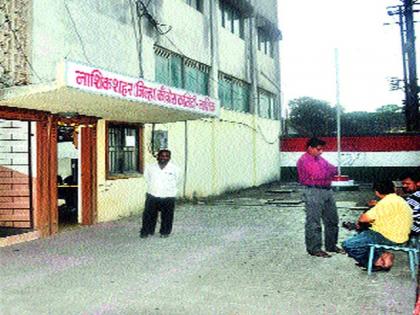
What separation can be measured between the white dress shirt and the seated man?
398cm

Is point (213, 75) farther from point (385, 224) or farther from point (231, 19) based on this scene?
point (385, 224)

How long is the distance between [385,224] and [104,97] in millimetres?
4831

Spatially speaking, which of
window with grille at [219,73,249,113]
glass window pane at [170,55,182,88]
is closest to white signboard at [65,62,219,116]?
glass window pane at [170,55,182,88]

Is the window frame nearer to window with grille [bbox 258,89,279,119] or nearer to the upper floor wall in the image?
the upper floor wall

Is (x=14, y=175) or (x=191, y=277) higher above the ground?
(x=14, y=175)

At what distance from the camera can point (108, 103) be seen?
9180mm

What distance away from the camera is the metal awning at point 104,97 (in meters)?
7.54

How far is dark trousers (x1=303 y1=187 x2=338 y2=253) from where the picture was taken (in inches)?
303

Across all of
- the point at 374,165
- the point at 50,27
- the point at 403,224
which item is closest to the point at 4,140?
the point at 50,27

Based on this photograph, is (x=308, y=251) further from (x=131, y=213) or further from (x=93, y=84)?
(x=131, y=213)

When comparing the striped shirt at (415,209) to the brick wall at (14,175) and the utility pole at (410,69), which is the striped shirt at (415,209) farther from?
the utility pole at (410,69)

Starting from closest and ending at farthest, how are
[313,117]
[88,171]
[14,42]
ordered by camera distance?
1. [14,42]
2. [88,171]
3. [313,117]

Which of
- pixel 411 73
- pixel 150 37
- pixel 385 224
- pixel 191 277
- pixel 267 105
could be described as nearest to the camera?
pixel 385 224

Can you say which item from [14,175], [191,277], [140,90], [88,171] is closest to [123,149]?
[88,171]
